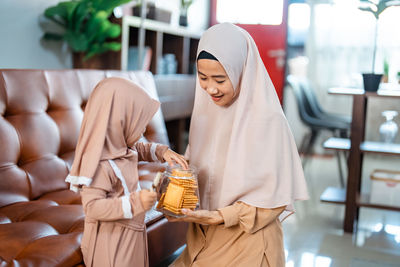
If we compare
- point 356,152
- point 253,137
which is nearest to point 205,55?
point 253,137

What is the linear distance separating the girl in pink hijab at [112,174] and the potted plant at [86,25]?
2.20 metres

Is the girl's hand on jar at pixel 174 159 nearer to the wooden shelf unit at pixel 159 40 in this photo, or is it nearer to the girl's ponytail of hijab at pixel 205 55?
the girl's ponytail of hijab at pixel 205 55

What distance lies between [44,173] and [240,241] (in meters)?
1.03

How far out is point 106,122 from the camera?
1.38 m

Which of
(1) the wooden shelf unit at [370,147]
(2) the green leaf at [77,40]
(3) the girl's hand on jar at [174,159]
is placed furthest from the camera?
(2) the green leaf at [77,40]

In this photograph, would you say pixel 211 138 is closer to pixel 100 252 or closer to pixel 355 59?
pixel 100 252

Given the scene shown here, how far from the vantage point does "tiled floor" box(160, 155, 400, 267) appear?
8.66 feet

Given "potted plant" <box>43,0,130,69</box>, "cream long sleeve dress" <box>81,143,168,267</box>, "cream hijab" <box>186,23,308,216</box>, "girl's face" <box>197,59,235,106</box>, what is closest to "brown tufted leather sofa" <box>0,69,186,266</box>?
"cream long sleeve dress" <box>81,143,168,267</box>

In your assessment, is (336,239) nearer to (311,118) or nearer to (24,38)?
(311,118)

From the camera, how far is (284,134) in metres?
1.53

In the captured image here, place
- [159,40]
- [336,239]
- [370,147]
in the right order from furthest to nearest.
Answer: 1. [159,40]
2. [370,147]
3. [336,239]

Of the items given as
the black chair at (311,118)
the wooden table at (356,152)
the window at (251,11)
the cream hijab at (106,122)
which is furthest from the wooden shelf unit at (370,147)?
the window at (251,11)

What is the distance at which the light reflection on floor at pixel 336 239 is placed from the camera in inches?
104

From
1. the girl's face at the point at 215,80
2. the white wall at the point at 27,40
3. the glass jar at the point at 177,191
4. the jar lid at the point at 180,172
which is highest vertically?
the white wall at the point at 27,40
